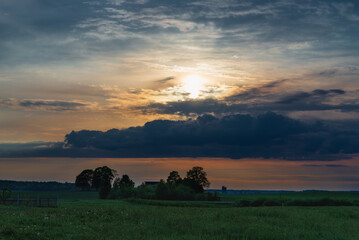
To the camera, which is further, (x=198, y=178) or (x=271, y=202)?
(x=198, y=178)

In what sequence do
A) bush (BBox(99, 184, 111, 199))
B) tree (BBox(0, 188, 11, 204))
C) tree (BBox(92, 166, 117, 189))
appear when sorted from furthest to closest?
tree (BBox(92, 166, 117, 189)), bush (BBox(99, 184, 111, 199)), tree (BBox(0, 188, 11, 204))

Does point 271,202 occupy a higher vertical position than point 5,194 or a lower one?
lower

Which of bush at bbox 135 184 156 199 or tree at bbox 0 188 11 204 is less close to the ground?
tree at bbox 0 188 11 204

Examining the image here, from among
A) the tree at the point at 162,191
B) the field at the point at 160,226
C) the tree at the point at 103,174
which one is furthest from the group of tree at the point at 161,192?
the field at the point at 160,226

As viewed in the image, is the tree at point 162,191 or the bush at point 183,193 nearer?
the tree at point 162,191

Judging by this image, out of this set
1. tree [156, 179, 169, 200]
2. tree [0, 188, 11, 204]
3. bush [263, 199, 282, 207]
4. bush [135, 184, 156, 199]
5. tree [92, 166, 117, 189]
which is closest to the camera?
bush [263, 199, 282, 207]

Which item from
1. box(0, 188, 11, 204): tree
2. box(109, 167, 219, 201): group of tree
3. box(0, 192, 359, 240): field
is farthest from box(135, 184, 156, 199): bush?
box(0, 192, 359, 240): field

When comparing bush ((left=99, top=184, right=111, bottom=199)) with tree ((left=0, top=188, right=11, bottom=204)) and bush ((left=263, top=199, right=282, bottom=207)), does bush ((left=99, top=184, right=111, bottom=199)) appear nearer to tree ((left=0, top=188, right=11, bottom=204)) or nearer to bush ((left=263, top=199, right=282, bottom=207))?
tree ((left=0, top=188, right=11, bottom=204))

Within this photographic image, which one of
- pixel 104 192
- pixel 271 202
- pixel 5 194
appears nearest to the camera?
pixel 5 194

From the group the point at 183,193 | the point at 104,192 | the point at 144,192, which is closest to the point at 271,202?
the point at 183,193

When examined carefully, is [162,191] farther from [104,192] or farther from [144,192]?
[104,192]

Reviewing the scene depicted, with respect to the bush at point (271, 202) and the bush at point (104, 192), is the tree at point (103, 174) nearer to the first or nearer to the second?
the bush at point (104, 192)

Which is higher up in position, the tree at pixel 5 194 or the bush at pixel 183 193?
the tree at pixel 5 194

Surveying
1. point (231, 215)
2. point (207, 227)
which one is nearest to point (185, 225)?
point (207, 227)
